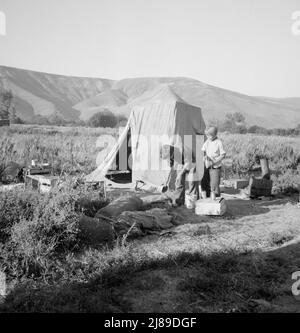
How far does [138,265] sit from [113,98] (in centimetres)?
13463

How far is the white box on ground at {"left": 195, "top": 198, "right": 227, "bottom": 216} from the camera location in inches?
250

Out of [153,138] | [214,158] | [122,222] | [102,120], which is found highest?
[102,120]

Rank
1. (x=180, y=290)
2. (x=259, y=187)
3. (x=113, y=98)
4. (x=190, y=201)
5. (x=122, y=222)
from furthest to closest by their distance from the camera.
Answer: (x=113, y=98), (x=259, y=187), (x=190, y=201), (x=122, y=222), (x=180, y=290)

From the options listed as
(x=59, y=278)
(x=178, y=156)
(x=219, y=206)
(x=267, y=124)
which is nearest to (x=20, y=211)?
(x=59, y=278)

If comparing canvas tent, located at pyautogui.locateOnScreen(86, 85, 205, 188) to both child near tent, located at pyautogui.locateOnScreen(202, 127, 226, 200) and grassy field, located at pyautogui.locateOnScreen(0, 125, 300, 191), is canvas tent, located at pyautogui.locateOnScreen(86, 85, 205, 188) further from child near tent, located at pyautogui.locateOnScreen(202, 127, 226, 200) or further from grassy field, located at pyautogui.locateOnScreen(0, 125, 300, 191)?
child near tent, located at pyautogui.locateOnScreen(202, 127, 226, 200)

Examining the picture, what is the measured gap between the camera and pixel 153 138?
32.1 feet

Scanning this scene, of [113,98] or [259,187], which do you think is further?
[113,98]

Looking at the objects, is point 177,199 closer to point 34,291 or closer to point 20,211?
point 20,211

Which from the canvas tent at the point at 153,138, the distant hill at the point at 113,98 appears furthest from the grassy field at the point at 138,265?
the distant hill at the point at 113,98

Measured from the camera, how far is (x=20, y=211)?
14.5 ft

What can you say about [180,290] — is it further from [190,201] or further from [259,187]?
[259,187]

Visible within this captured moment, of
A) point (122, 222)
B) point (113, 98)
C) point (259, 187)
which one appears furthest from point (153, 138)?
point (113, 98)

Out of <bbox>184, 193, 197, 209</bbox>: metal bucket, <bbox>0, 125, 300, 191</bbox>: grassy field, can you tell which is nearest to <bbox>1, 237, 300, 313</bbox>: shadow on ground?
<bbox>184, 193, 197, 209</bbox>: metal bucket

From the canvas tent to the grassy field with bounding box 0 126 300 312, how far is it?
4025 mm
